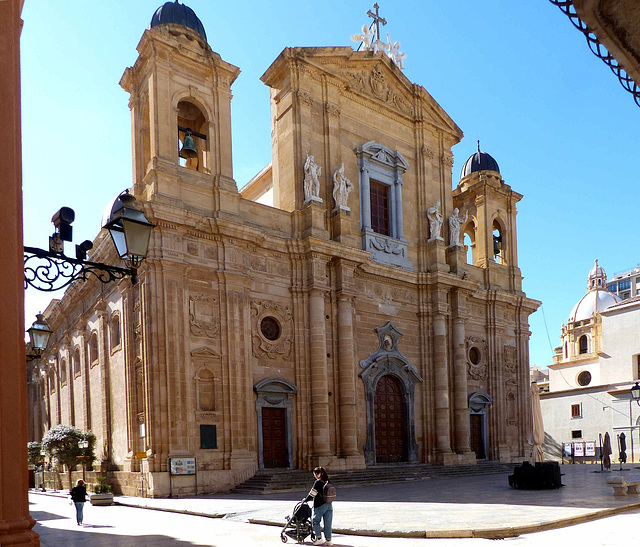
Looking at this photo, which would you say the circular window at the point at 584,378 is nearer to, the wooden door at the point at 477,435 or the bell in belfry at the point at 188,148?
the wooden door at the point at 477,435

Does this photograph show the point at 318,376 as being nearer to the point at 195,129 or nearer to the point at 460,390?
the point at 460,390

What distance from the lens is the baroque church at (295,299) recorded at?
68.2 feet

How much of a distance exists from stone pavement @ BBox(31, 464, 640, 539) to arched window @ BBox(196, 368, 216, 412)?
284cm

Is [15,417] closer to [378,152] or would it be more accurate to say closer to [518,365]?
[378,152]

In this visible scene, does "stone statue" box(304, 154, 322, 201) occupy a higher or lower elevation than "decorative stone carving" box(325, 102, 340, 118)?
lower

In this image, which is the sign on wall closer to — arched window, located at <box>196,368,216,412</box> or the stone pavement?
the stone pavement

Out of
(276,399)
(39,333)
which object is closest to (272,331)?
(276,399)

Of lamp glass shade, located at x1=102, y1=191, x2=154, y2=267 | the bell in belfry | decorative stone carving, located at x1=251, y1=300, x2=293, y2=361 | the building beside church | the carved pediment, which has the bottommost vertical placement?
the building beside church

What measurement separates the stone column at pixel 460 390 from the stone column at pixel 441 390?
0.53 meters

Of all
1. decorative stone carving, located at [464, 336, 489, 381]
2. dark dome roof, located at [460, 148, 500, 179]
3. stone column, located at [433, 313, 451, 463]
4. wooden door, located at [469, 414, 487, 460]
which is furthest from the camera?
dark dome roof, located at [460, 148, 500, 179]

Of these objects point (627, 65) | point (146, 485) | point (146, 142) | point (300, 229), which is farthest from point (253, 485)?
point (627, 65)

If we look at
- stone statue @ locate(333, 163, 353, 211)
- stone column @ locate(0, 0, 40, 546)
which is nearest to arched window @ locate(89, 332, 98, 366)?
stone statue @ locate(333, 163, 353, 211)

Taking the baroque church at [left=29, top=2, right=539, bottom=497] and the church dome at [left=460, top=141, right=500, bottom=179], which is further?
the church dome at [left=460, top=141, right=500, bottom=179]

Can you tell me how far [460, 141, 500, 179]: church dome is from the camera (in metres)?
35.0
